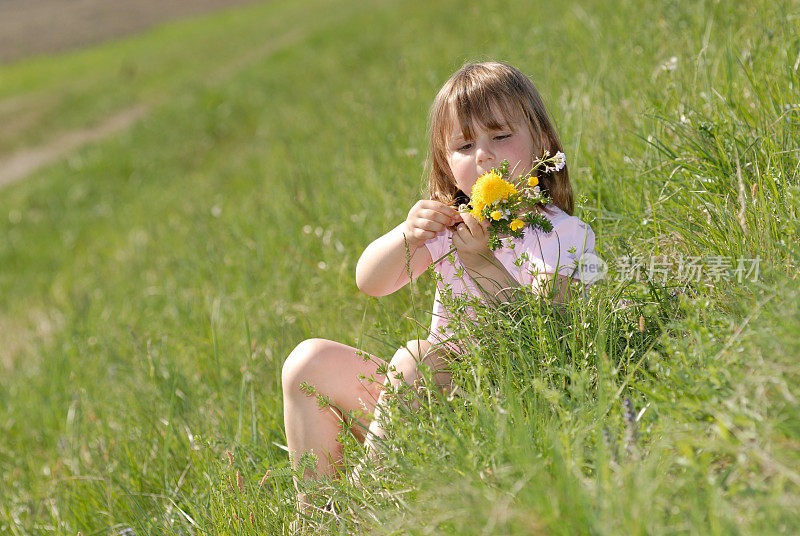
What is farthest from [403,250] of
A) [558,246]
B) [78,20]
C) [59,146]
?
[78,20]

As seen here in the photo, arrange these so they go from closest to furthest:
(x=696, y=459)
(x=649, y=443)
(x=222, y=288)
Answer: (x=696, y=459), (x=649, y=443), (x=222, y=288)

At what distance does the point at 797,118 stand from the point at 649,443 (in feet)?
4.59

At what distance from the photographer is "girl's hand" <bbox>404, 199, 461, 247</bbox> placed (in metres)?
2.23

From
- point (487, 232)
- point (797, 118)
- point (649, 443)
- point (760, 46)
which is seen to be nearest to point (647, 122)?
point (760, 46)

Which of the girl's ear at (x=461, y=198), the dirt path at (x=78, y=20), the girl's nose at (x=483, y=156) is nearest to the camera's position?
the girl's nose at (x=483, y=156)

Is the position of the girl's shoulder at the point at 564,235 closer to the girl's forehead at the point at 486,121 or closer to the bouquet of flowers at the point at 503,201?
the bouquet of flowers at the point at 503,201

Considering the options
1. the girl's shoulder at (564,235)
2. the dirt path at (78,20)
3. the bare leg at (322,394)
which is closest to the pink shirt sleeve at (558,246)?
the girl's shoulder at (564,235)

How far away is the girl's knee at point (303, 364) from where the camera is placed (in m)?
2.38

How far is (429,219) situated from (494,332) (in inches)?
16.6

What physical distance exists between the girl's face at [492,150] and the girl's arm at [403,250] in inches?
5.8

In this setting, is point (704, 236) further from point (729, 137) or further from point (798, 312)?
point (798, 312)

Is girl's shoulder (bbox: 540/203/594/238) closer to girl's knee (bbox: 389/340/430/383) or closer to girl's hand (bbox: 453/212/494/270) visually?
girl's hand (bbox: 453/212/494/270)

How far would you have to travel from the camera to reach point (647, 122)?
10.2 ft

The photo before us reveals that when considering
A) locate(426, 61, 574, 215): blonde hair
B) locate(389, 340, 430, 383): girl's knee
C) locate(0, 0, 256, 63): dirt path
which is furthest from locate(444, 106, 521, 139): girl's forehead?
locate(0, 0, 256, 63): dirt path
